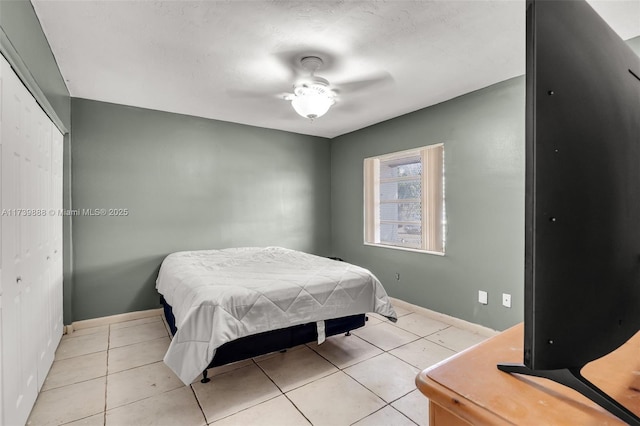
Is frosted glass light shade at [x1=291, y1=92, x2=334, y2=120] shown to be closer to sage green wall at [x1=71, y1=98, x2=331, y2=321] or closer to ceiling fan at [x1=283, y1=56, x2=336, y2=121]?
ceiling fan at [x1=283, y1=56, x2=336, y2=121]

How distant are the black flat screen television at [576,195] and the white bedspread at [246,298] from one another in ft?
5.89

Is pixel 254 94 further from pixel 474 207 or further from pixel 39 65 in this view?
pixel 474 207

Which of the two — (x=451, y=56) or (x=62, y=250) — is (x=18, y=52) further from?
(x=451, y=56)

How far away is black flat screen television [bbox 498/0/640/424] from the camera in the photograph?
51 centimetres

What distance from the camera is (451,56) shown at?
2436mm

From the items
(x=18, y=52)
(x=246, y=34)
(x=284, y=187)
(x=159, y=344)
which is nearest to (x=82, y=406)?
(x=159, y=344)

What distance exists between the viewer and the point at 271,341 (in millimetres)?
2311

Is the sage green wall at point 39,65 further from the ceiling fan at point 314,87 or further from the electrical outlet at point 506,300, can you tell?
the electrical outlet at point 506,300

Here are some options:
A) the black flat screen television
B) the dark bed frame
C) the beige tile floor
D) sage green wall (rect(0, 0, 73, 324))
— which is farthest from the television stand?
sage green wall (rect(0, 0, 73, 324))

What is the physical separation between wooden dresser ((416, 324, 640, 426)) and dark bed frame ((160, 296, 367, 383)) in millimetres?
1752

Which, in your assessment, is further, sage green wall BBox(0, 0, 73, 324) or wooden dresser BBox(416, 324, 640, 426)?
sage green wall BBox(0, 0, 73, 324)

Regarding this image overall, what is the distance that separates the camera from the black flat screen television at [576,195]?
0.51 meters

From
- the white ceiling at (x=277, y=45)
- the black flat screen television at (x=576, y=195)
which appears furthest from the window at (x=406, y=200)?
the black flat screen television at (x=576, y=195)

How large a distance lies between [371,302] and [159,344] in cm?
203
